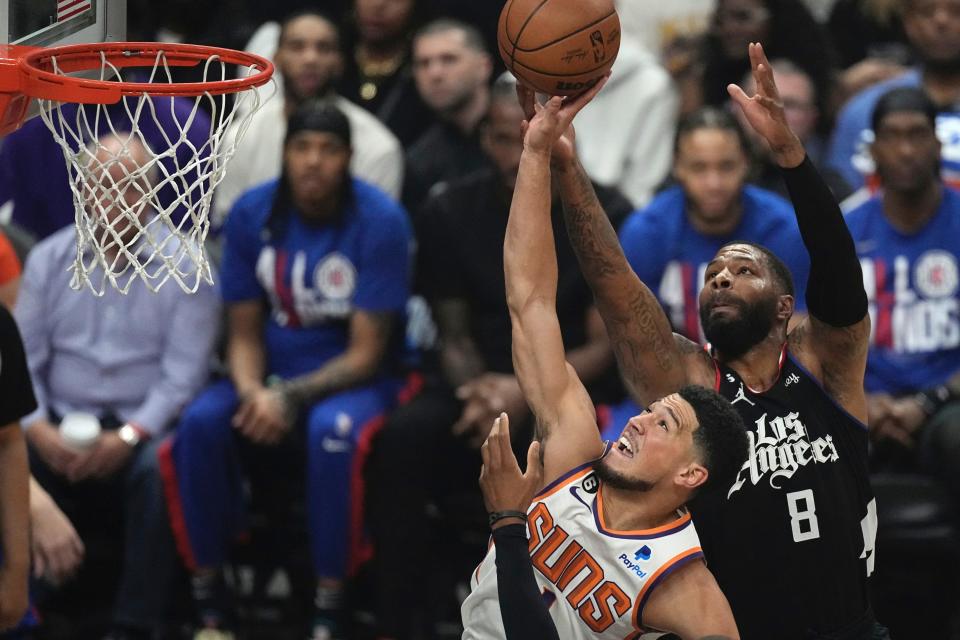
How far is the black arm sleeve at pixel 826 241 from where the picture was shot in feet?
13.7

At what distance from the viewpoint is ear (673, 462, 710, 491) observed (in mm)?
4016

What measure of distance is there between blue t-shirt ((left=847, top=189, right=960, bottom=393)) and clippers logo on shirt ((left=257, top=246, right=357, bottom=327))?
1.98 metres

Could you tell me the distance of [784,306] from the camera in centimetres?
443

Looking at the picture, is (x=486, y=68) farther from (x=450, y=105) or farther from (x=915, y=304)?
(x=915, y=304)

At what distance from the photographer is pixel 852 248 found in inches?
166

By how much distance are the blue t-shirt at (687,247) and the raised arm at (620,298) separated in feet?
5.29

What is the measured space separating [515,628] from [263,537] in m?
2.90

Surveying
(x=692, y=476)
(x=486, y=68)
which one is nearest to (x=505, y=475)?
(x=692, y=476)

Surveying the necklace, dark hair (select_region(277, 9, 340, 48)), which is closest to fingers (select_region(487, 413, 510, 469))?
dark hair (select_region(277, 9, 340, 48))

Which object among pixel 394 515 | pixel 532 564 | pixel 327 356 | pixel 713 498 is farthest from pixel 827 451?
pixel 327 356

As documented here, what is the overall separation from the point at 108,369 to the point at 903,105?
3.22m

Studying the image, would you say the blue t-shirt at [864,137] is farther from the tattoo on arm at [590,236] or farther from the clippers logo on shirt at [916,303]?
the tattoo on arm at [590,236]

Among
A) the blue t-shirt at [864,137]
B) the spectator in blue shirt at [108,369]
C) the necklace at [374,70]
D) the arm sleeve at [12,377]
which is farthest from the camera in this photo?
the necklace at [374,70]

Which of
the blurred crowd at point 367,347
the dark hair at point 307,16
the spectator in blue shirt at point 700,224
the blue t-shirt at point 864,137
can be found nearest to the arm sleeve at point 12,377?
the blurred crowd at point 367,347
